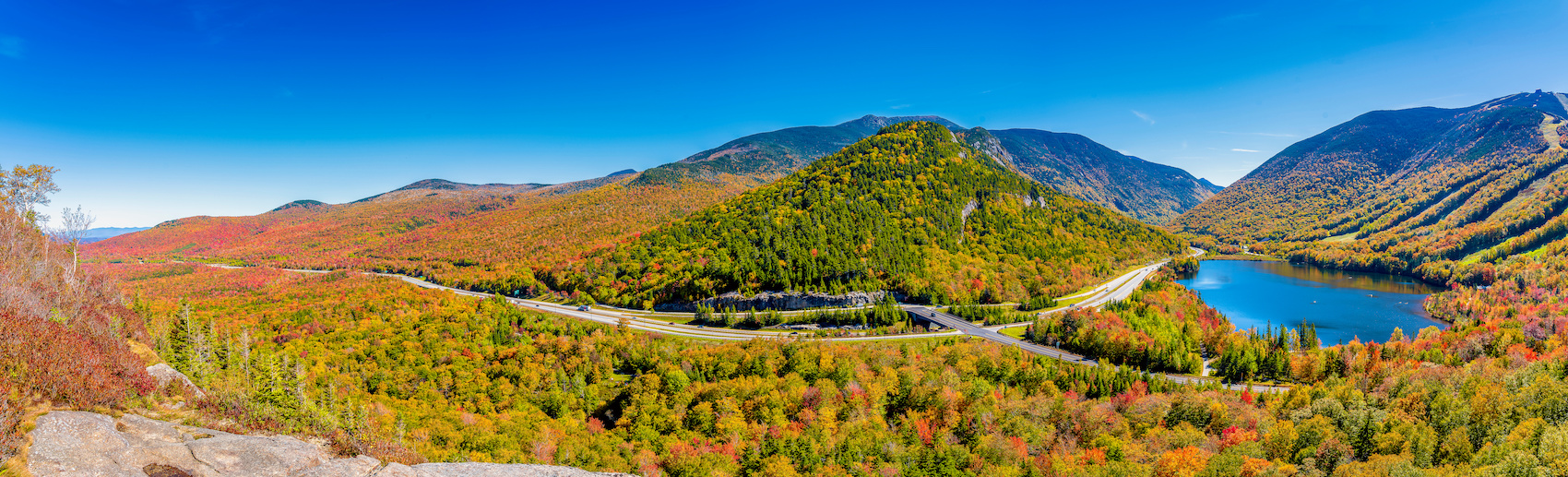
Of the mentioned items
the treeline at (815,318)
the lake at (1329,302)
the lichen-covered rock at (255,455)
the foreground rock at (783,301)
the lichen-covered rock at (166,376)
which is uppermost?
the lichen-covered rock at (166,376)

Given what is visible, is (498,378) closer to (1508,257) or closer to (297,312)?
(297,312)

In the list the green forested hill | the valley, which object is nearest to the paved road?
the valley

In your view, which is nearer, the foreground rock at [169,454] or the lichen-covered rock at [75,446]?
the lichen-covered rock at [75,446]

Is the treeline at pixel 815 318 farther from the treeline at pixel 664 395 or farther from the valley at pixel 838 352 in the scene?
the treeline at pixel 664 395

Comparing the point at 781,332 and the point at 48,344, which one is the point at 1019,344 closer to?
the point at 781,332

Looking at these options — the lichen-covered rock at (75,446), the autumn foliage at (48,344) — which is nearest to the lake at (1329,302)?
the lichen-covered rock at (75,446)
